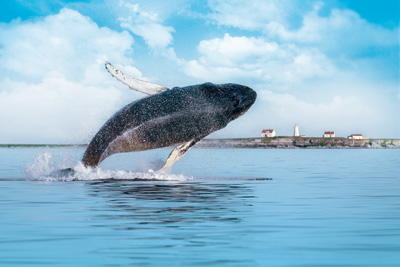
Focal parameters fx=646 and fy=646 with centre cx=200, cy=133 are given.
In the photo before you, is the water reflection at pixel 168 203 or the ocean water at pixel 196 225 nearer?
the ocean water at pixel 196 225

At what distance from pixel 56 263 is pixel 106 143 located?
1334 centimetres

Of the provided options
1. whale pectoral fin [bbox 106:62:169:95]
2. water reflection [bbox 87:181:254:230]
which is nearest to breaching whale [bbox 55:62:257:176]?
whale pectoral fin [bbox 106:62:169:95]

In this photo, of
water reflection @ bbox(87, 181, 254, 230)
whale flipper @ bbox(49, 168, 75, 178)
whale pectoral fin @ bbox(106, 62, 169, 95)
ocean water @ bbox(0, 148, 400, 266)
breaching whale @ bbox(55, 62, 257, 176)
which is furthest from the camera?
whale flipper @ bbox(49, 168, 75, 178)

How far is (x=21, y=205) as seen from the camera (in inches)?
703

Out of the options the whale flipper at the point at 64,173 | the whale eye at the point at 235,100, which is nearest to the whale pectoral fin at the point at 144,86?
the whale eye at the point at 235,100

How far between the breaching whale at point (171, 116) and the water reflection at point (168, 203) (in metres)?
1.66

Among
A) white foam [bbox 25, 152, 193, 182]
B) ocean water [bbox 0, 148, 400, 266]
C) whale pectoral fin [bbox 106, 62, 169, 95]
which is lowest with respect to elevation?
ocean water [bbox 0, 148, 400, 266]

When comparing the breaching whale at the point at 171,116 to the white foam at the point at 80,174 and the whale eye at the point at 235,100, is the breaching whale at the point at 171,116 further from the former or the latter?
the white foam at the point at 80,174

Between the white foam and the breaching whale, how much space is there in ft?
6.65

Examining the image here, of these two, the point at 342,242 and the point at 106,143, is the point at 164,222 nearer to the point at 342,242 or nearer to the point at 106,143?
the point at 342,242

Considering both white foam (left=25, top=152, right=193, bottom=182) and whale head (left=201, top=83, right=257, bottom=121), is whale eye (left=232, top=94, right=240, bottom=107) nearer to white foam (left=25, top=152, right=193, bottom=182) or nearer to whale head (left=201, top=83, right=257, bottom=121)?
whale head (left=201, top=83, right=257, bottom=121)

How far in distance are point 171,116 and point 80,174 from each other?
515cm

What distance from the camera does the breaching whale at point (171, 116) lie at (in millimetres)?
22531

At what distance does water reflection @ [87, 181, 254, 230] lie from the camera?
1473 cm
